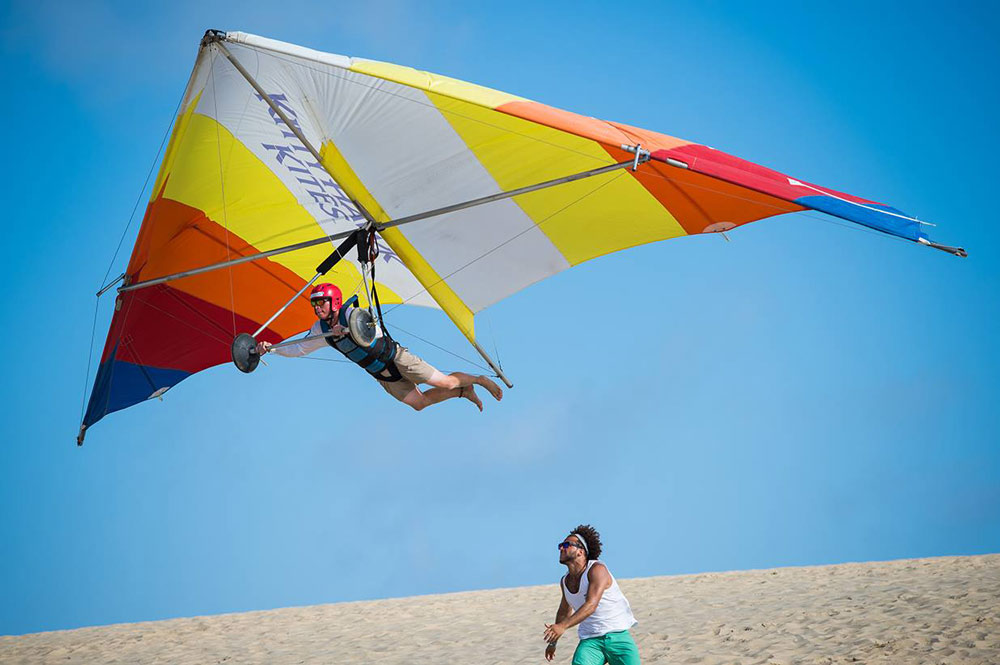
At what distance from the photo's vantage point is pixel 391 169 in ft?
22.2

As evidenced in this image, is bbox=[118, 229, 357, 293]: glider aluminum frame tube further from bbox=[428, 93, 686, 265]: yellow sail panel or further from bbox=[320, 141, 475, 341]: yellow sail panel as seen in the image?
bbox=[428, 93, 686, 265]: yellow sail panel

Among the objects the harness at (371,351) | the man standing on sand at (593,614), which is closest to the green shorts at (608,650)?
the man standing on sand at (593,614)

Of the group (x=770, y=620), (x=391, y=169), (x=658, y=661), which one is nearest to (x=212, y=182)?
(x=391, y=169)

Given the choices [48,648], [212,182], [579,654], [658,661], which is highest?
[212,182]

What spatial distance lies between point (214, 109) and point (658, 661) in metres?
6.70

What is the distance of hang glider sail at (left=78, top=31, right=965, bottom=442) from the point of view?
19.8ft

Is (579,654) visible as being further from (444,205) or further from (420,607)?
(420,607)

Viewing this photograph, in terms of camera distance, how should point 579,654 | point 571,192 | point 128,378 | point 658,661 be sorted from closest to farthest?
point 579,654 → point 571,192 → point 128,378 → point 658,661

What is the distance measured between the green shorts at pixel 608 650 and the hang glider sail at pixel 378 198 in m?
2.60

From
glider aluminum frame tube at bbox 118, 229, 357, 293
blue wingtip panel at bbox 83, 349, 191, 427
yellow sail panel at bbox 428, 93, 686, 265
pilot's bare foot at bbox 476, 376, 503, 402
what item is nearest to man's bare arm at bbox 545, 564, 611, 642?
pilot's bare foot at bbox 476, 376, 503, 402

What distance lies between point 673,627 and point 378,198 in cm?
692

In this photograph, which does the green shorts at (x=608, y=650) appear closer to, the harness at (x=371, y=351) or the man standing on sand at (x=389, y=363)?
the man standing on sand at (x=389, y=363)

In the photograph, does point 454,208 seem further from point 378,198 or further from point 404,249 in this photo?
point 404,249

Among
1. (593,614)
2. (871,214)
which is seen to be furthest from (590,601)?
(871,214)
